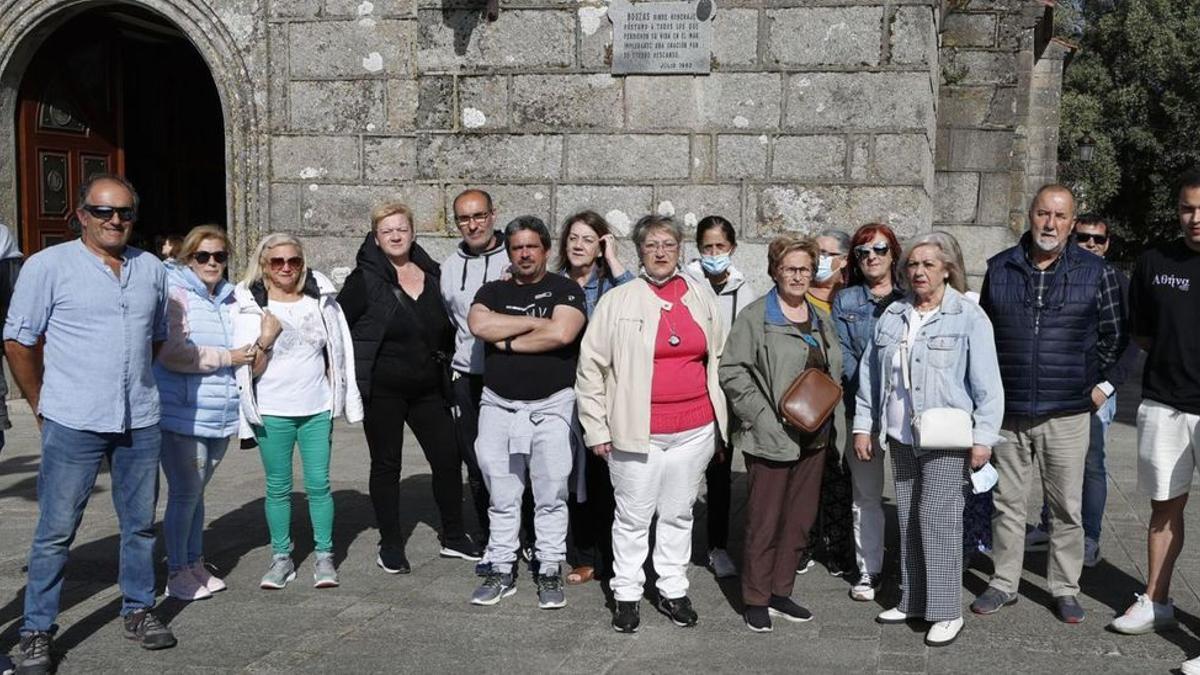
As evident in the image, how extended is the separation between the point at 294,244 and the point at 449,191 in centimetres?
323

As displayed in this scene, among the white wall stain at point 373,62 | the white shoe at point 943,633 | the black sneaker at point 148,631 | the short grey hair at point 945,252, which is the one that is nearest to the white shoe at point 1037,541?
the white shoe at point 943,633

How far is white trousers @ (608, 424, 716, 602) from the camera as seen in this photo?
481 cm

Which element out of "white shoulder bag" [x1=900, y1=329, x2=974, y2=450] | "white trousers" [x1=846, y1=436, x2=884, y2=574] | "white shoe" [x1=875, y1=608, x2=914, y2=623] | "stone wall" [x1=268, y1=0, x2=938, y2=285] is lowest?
"white shoe" [x1=875, y1=608, x2=914, y2=623]

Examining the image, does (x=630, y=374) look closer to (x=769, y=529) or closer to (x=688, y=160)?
(x=769, y=529)

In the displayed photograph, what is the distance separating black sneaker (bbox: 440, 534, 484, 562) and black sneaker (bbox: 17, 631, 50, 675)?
2.01 m

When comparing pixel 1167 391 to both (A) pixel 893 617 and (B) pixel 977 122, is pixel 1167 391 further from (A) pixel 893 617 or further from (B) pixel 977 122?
(B) pixel 977 122

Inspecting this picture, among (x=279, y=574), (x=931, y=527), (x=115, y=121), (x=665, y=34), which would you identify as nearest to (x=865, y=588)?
(x=931, y=527)

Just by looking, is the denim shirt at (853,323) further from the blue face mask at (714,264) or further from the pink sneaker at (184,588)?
the pink sneaker at (184,588)

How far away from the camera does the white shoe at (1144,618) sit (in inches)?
185

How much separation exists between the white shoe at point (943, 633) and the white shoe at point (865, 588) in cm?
56

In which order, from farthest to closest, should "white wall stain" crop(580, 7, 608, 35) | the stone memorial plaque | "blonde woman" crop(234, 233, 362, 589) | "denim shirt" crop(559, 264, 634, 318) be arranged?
"white wall stain" crop(580, 7, 608, 35)
the stone memorial plaque
"denim shirt" crop(559, 264, 634, 318)
"blonde woman" crop(234, 233, 362, 589)

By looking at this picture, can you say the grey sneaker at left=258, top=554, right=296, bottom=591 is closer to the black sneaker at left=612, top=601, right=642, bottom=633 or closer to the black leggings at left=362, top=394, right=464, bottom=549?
the black leggings at left=362, top=394, right=464, bottom=549

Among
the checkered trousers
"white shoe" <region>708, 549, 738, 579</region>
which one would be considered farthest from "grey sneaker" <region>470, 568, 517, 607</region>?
the checkered trousers

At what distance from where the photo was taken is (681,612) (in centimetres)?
486
